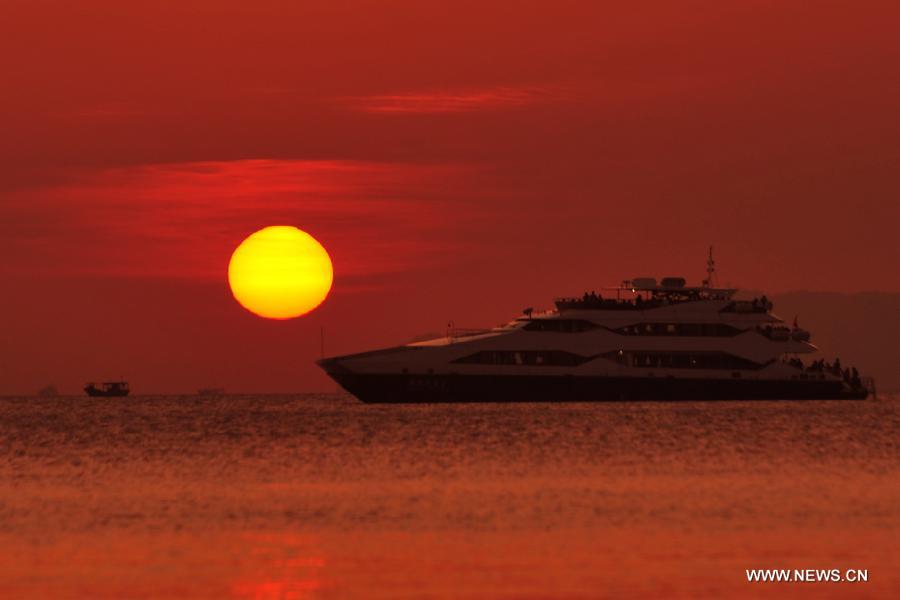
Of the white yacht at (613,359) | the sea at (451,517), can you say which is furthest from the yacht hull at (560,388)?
the sea at (451,517)

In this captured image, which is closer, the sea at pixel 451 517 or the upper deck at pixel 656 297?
the sea at pixel 451 517

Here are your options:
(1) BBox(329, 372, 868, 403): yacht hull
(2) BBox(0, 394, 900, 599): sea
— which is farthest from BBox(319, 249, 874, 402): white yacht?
(2) BBox(0, 394, 900, 599): sea

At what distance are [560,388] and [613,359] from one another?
17.0 ft

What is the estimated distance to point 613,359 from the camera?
417ft

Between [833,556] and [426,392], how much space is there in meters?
92.7

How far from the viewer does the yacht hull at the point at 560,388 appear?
406 ft

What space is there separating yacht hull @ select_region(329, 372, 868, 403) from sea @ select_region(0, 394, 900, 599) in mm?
43142

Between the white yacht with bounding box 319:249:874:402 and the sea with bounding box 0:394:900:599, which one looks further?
the white yacht with bounding box 319:249:874:402

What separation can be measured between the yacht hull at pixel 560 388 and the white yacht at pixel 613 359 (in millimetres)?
81

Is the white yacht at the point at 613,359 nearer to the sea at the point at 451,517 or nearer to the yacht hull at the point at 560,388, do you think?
the yacht hull at the point at 560,388

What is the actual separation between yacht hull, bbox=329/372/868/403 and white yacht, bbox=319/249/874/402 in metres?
0.08

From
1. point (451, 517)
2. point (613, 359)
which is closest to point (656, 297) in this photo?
point (613, 359)

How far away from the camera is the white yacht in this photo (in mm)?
124500

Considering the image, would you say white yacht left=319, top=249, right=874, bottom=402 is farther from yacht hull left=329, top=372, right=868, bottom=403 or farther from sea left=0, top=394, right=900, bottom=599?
sea left=0, top=394, right=900, bottom=599
